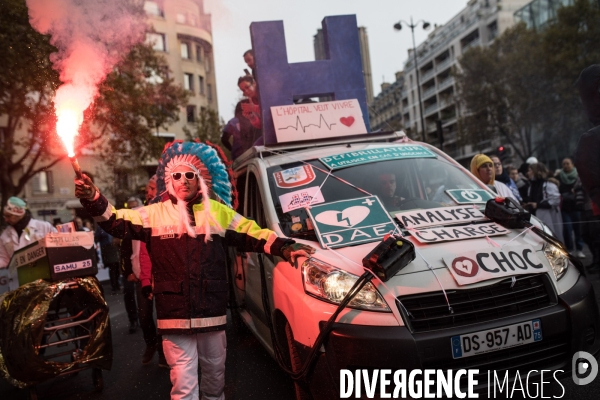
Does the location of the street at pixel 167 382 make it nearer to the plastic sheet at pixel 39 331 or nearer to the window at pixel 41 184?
the plastic sheet at pixel 39 331

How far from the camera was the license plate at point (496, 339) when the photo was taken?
307 centimetres

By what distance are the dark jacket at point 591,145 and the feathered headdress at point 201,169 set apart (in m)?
2.56

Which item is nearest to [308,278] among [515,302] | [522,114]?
[515,302]

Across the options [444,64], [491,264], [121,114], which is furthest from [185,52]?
[491,264]

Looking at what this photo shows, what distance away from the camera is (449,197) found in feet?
14.5

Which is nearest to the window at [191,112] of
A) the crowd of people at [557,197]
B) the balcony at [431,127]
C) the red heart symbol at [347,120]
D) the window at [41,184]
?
the window at [41,184]

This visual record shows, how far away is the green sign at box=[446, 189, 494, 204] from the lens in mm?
4344

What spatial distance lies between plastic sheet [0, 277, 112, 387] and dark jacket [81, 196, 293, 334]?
1.69 metres

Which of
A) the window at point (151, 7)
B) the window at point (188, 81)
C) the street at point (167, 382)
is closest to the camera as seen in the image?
the street at point (167, 382)

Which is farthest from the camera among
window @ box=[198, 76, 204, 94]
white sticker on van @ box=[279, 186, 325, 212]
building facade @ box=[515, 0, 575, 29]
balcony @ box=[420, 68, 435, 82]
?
balcony @ box=[420, 68, 435, 82]

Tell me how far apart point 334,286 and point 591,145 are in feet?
6.99

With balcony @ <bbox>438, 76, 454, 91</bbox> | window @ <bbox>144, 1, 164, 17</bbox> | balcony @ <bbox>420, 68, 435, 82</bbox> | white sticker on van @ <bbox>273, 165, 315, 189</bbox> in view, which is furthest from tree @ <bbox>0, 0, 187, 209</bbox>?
balcony @ <bbox>420, 68, 435, 82</bbox>

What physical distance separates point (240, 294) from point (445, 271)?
9.71 feet

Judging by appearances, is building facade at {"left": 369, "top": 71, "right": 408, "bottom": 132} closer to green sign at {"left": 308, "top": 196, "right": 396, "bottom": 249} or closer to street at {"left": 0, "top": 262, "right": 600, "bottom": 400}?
street at {"left": 0, "top": 262, "right": 600, "bottom": 400}
